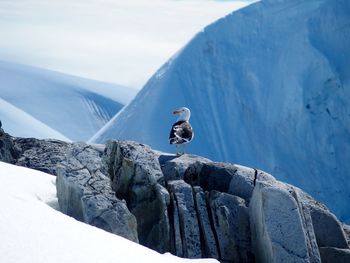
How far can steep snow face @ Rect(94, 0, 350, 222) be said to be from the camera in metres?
14.8

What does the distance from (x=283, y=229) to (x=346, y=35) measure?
11010 millimetres

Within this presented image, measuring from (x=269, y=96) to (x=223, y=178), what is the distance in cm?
888

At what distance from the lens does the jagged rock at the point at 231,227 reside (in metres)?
5.99

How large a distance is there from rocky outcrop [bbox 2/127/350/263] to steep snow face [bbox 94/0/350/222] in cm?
804

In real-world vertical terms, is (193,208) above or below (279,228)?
below

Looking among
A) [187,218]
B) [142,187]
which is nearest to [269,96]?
[187,218]

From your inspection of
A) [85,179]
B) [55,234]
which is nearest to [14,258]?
[55,234]

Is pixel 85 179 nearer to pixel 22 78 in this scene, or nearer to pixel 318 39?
pixel 318 39

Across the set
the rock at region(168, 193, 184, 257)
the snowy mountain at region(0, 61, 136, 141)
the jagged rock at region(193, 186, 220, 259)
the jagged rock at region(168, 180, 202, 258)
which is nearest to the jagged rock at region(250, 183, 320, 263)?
the jagged rock at region(193, 186, 220, 259)

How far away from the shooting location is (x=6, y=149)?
26.1 ft

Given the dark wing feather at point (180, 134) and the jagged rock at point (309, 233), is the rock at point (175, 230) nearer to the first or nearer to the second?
the jagged rock at point (309, 233)

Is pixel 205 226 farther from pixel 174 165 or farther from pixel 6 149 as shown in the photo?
pixel 6 149

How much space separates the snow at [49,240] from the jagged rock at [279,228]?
1.27 metres

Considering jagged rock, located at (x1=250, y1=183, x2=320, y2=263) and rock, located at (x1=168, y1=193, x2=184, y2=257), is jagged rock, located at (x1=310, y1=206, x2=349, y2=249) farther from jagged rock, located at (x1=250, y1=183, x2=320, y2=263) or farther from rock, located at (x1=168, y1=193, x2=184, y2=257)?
rock, located at (x1=168, y1=193, x2=184, y2=257)
